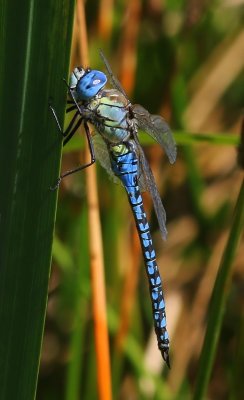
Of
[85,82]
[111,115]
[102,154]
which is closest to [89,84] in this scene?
[85,82]

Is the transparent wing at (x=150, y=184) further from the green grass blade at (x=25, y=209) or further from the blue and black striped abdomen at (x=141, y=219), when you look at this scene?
the green grass blade at (x=25, y=209)

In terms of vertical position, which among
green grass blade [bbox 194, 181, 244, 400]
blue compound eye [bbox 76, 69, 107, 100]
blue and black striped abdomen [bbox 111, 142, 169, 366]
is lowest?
green grass blade [bbox 194, 181, 244, 400]

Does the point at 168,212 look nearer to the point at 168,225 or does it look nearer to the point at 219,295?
the point at 168,225

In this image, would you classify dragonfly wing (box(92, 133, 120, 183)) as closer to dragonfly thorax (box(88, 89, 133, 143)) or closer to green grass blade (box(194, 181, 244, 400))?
dragonfly thorax (box(88, 89, 133, 143))

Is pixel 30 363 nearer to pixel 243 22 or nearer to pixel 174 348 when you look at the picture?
pixel 174 348

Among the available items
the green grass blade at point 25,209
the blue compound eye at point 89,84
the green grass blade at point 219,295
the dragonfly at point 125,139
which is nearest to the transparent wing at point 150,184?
the dragonfly at point 125,139

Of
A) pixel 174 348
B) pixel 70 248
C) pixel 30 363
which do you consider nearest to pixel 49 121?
pixel 30 363

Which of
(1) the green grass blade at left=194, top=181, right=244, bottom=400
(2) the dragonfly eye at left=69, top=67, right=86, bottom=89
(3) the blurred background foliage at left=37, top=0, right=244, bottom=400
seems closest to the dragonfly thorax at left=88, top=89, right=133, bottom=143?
(2) the dragonfly eye at left=69, top=67, right=86, bottom=89
